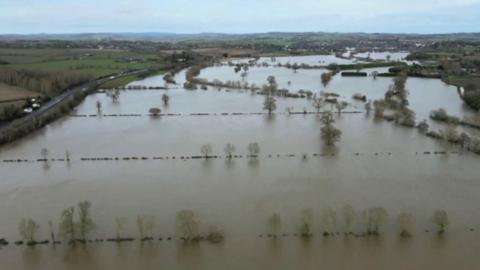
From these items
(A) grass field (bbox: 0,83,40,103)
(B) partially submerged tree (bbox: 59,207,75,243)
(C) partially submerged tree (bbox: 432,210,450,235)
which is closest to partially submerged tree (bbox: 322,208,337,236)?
(C) partially submerged tree (bbox: 432,210,450,235)

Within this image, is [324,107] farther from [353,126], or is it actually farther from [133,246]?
[133,246]

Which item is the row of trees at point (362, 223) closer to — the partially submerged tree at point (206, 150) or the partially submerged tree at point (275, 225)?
the partially submerged tree at point (275, 225)

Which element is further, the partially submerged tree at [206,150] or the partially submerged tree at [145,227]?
the partially submerged tree at [206,150]

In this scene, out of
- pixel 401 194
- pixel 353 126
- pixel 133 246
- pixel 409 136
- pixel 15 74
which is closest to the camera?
pixel 133 246

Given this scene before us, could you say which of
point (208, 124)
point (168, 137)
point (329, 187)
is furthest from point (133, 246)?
point (208, 124)

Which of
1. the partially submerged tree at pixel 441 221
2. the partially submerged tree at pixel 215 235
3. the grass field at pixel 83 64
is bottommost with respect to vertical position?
the partially submerged tree at pixel 215 235

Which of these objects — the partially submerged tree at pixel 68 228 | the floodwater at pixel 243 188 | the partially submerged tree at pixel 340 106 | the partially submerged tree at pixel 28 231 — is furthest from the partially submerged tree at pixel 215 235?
the partially submerged tree at pixel 340 106

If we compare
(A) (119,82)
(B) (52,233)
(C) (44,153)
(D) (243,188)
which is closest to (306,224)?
(D) (243,188)
